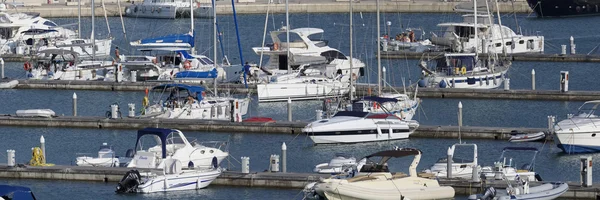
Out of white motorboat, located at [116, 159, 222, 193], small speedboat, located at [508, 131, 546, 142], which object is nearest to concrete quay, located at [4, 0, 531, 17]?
small speedboat, located at [508, 131, 546, 142]

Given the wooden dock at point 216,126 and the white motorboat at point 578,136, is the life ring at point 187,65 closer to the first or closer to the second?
the wooden dock at point 216,126

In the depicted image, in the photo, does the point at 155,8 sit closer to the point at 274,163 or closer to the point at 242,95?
the point at 242,95

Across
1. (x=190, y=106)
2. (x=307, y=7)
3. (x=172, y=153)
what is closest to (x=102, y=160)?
(x=172, y=153)

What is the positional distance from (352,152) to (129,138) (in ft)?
27.6

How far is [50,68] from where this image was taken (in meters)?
76.8

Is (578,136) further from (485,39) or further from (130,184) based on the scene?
(485,39)

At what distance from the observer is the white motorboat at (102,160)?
2012 inches

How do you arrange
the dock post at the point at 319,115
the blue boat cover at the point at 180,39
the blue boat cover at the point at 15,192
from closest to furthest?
the blue boat cover at the point at 15,192, the dock post at the point at 319,115, the blue boat cover at the point at 180,39

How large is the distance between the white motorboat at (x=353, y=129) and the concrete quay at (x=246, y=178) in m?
7.42

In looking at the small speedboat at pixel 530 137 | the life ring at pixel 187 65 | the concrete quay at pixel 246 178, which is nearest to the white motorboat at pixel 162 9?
the life ring at pixel 187 65

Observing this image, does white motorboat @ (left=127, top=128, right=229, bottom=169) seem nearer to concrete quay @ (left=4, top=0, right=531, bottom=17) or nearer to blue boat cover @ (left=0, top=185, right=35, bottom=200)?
blue boat cover @ (left=0, top=185, right=35, bottom=200)

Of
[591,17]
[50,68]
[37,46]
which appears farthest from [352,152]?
[591,17]

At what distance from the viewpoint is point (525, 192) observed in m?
44.0

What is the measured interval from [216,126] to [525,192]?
1795 cm
